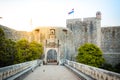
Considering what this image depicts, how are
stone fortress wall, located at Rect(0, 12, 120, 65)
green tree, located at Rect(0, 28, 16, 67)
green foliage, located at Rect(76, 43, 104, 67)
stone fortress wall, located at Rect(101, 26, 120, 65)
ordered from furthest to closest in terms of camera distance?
1. stone fortress wall, located at Rect(101, 26, 120, 65)
2. stone fortress wall, located at Rect(0, 12, 120, 65)
3. green foliage, located at Rect(76, 43, 104, 67)
4. green tree, located at Rect(0, 28, 16, 67)

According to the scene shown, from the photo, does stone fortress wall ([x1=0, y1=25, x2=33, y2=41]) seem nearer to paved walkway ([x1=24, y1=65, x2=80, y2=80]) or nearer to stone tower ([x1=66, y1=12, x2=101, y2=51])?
stone tower ([x1=66, y1=12, x2=101, y2=51])

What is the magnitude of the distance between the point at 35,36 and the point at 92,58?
7290 millimetres

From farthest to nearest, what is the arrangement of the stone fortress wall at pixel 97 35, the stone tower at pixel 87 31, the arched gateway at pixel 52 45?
the stone tower at pixel 87 31
the stone fortress wall at pixel 97 35
the arched gateway at pixel 52 45

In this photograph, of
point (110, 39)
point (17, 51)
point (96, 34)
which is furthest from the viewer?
point (110, 39)

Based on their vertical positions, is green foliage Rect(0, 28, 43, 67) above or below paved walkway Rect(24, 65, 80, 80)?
above

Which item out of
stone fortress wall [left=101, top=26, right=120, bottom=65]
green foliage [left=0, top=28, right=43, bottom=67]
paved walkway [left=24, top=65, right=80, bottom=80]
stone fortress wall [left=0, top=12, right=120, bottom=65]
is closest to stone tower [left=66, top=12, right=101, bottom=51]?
stone fortress wall [left=0, top=12, right=120, bottom=65]

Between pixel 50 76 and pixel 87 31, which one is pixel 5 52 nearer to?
pixel 50 76

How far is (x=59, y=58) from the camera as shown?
2156cm

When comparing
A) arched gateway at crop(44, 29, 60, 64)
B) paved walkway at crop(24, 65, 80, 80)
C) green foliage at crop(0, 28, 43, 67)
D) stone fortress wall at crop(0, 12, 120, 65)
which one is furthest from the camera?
stone fortress wall at crop(0, 12, 120, 65)

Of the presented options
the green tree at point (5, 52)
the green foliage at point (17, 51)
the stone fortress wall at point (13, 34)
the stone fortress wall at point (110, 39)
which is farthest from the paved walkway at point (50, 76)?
the stone fortress wall at point (110, 39)

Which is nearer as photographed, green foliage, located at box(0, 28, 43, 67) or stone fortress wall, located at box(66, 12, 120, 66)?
green foliage, located at box(0, 28, 43, 67)

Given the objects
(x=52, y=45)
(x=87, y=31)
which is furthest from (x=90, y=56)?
(x=87, y=31)

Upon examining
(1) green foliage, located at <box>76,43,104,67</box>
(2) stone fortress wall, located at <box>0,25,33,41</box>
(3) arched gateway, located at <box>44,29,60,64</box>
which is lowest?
(1) green foliage, located at <box>76,43,104,67</box>

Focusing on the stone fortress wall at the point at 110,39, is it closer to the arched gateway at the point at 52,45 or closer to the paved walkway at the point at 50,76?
the arched gateway at the point at 52,45
